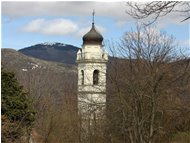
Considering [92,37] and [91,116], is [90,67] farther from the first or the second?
[91,116]

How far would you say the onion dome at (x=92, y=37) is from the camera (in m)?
50.0

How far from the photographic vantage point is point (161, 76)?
2456 centimetres

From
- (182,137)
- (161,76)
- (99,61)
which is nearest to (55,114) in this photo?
(99,61)

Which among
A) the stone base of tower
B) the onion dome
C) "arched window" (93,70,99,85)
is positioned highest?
the onion dome

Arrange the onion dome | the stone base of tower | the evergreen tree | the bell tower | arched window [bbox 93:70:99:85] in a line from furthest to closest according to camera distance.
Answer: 1. the onion dome
2. arched window [bbox 93:70:99:85]
3. the bell tower
4. the stone base of tower
5. the evergreen tree

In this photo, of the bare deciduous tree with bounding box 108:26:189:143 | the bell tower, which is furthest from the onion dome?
the bare deciduous tree with bounding box 108:26:189:143

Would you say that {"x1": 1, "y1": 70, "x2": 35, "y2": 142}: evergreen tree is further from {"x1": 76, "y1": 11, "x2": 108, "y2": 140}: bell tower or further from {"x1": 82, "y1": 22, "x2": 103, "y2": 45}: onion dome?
{"x1": 82, "y1": 22, "x2": 103, "y2": 45}: onion dome

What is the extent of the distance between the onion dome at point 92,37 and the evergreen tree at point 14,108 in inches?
1099

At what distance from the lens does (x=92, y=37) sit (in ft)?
165

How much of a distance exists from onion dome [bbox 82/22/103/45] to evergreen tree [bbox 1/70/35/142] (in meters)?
27.9

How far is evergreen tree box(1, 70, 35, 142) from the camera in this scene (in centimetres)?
2037

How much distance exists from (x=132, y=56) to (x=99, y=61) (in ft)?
68.1

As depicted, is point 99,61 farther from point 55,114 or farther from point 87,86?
point 55,114

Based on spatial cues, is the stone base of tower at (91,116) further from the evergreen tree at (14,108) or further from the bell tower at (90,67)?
the evergreen tree at (14,108)
